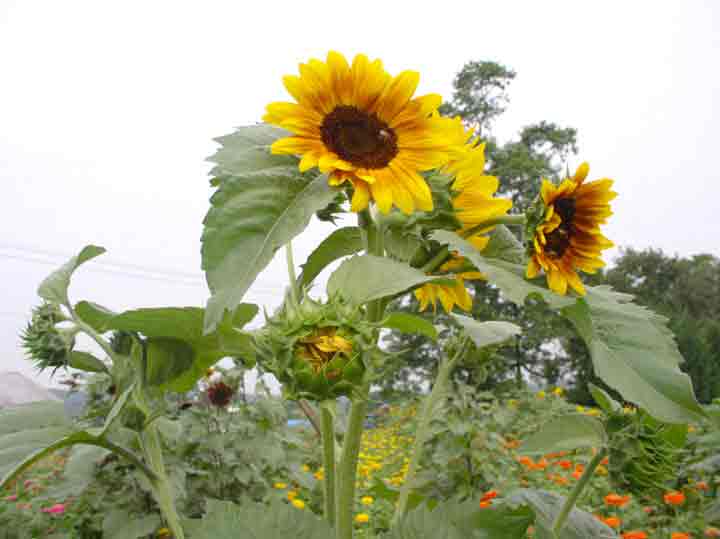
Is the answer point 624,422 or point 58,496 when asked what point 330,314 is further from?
point 58,496

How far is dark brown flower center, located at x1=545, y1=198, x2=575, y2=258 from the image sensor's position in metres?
0.60

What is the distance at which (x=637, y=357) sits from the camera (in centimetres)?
52

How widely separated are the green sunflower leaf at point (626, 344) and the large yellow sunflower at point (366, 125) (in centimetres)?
8

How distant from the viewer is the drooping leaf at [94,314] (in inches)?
24.6

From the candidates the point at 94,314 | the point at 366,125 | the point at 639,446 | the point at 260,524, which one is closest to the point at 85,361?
the point at 94,314

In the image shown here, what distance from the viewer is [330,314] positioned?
1.63 feet

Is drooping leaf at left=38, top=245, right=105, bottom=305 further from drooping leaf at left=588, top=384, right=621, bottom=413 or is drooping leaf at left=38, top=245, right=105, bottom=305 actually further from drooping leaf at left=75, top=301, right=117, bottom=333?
drooping leaf at left=588, top=384, right=621, bottom=413

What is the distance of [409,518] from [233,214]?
303 mm

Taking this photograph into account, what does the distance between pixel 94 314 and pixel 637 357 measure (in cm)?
52

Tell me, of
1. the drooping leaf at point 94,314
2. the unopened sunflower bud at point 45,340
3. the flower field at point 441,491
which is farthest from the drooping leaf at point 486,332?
the flower field at point 441,491

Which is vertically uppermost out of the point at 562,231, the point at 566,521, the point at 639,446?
the point at 562,231

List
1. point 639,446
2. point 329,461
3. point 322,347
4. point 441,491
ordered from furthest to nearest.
A: point 441,491 → point 639,446 → point 329,461 → point 322,347

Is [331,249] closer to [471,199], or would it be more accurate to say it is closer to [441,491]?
[471,199]

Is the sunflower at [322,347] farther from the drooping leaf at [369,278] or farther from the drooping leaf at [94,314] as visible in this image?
the drooping leaf at [94,314]
